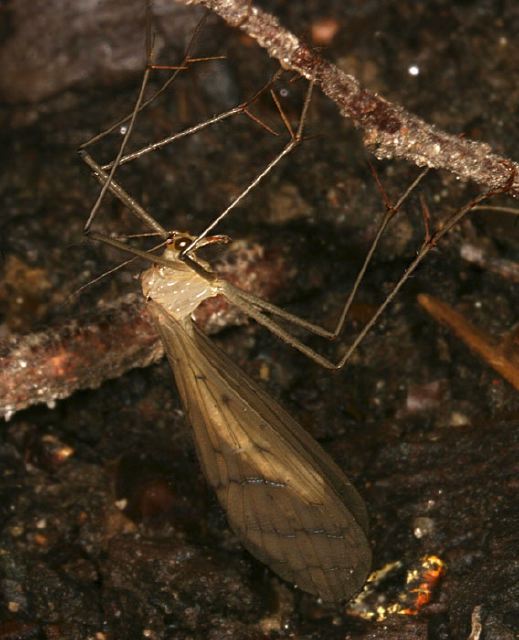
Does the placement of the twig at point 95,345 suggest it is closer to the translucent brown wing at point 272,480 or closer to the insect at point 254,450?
the insect at point 254,450

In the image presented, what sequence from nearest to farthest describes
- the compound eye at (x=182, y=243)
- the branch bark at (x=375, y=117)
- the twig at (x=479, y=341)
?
the branch bark at (x=375, y=117) → the compound eye at (x=182, y=243) → the twig at (x=479, y=341)

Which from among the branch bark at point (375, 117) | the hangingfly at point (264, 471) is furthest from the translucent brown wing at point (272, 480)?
the branch bark at point (375, 117)

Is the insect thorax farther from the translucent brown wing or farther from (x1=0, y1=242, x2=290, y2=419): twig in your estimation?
(x1=0, y1=242, x2=290, y2=419): twig

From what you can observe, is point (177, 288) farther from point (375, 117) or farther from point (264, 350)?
point (375, 117)

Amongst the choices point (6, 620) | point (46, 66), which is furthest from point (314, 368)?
point (46, 66)

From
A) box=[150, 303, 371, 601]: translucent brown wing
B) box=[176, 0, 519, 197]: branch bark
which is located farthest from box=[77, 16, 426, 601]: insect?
box=[176, 0, 519, 197]: branch bark

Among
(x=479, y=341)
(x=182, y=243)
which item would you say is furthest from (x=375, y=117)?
(x=479, y=341)
